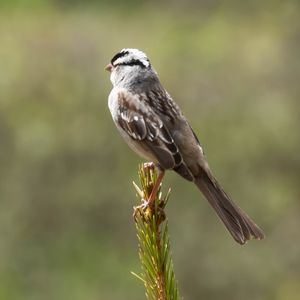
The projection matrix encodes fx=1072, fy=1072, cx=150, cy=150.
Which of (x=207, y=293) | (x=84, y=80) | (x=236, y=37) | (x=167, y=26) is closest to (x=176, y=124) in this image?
(x=207, y=293)

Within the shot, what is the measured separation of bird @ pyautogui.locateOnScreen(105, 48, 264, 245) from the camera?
5332mm

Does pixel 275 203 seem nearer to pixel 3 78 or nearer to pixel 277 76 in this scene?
pixel 277 76

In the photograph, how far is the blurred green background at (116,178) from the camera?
11016mm

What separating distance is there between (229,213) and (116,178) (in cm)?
646

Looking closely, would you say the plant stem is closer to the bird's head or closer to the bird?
the bird

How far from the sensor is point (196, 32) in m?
15.5

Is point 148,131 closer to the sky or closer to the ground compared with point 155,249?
closer to the sky

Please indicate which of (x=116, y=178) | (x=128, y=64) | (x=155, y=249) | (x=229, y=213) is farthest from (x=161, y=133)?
(x=116, y=178)

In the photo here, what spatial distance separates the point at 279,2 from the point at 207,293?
6.62 m

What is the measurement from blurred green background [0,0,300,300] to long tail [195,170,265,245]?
465 cm

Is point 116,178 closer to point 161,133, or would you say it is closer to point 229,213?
point 161,133

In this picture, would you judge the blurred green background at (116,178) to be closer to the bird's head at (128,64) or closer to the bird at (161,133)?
the bird's head at (128,64)

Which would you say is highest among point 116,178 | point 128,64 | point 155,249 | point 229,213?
point 116,178

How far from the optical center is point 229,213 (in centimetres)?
523
